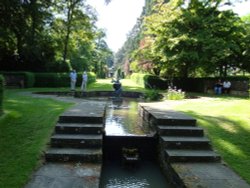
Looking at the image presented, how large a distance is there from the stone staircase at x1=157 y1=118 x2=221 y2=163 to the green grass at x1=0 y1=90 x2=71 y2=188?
9.42 feet

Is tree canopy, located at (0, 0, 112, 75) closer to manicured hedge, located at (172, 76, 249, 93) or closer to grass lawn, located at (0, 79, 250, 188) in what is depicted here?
manicured hedge, located at (172, 76, 249, 93)

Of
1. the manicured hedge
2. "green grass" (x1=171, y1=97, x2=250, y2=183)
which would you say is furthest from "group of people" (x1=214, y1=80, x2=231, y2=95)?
"green grass" (x1=171, y1=97, x2=250, y2=183)

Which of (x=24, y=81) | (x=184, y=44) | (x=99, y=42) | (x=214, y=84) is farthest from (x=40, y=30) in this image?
(x=99, y=42)

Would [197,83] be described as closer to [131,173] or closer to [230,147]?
[230,147]

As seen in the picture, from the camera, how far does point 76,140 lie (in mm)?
7480

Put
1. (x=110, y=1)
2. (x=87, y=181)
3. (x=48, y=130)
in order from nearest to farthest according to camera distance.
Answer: (x=87, y=181) < (x=48, y=130) < (x=110, y=1)

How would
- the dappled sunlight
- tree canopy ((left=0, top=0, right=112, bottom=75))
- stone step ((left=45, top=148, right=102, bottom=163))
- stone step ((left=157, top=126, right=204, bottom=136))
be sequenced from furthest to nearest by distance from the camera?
tree canopy ((left=0, top=0, right=112, bottom=75)) < stone step ((left=157, top=126, right=204, bottom=136)) < the dappled sunlight < stone step ((left=45, top=148, right=102, bottom=163))

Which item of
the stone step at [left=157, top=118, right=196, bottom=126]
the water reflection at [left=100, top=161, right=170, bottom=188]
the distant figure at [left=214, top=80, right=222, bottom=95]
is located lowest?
the water reflection at [left=100, top=161, right=170, bottom=188]

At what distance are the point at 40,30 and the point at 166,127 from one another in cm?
2212

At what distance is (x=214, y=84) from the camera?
25.0 meters

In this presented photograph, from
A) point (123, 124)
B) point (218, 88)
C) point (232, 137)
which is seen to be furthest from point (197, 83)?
point (232, 137)

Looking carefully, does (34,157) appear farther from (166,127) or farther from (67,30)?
(67,30)

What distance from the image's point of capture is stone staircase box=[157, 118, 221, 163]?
23.2 ft

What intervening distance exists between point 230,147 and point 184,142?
1079mm
